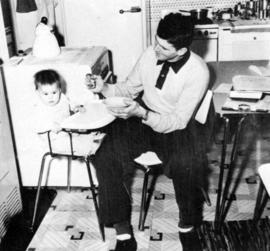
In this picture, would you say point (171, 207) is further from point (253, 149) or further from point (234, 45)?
point (234, 45)

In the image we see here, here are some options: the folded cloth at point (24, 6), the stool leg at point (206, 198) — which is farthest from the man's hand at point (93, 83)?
the folded cloth at point (24, 6)

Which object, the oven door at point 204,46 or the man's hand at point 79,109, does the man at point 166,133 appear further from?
the oven door at point 204,46

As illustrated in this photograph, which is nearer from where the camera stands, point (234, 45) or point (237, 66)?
point (237, 66)

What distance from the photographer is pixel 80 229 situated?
232cm

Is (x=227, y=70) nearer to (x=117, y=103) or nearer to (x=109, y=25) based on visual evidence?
(x=117, y=103)

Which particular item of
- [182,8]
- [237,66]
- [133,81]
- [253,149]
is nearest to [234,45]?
[182,8]

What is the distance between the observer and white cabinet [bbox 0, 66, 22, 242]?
2.28 metres

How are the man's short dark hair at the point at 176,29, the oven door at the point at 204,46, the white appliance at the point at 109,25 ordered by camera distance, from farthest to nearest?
the white appliance at the point at 109,25 < the oven door at the point at 204,46 < the man's short dark hair at the point at 176,29

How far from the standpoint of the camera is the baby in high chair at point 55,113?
2.20m

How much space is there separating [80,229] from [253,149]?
152 centimetres

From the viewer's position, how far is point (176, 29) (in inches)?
80.1

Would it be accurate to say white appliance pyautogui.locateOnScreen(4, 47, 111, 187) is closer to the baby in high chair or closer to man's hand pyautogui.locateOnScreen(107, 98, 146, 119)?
the baby in high chair

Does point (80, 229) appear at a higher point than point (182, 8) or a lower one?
lower

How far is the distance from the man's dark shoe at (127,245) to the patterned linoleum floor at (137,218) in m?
0.05
